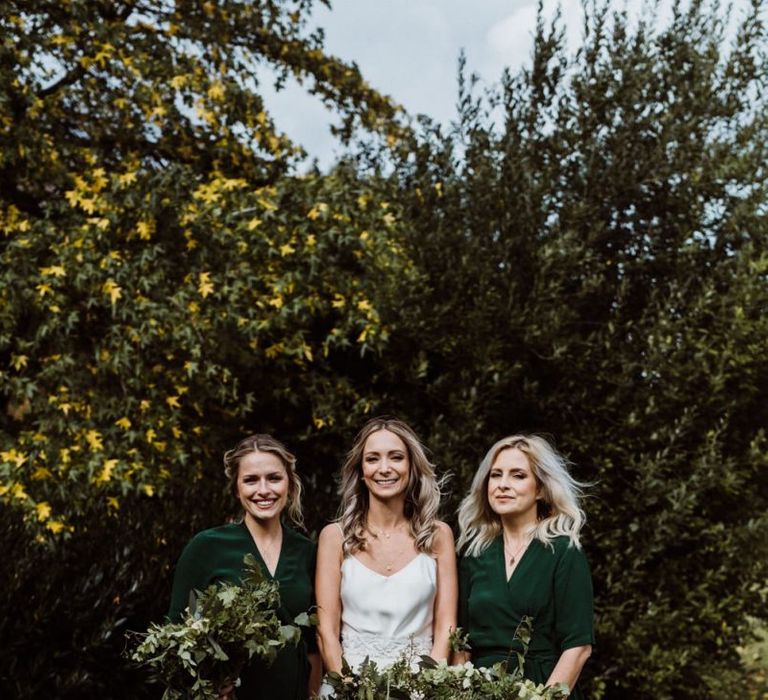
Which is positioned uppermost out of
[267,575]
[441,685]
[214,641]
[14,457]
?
[14,457]

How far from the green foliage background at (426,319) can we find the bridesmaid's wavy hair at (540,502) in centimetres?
199

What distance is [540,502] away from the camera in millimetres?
3701

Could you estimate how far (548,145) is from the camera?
21.8 ft

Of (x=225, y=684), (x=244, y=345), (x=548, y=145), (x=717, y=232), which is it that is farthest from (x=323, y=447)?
(x=225, y=684)

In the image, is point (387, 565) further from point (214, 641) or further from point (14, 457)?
point (14, 457)

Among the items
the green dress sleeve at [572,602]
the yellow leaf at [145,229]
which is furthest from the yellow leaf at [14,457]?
the green dress sleeve at [572,602]

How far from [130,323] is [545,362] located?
3.31 m

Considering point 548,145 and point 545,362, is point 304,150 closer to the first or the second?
point 548,145

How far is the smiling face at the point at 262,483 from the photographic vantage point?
3498 millimetres

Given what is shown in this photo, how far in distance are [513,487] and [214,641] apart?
1.32 metres

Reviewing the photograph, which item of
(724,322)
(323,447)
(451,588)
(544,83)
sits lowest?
(451,588)

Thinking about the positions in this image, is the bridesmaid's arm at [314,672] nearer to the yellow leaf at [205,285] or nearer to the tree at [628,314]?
the tree at [628,314]

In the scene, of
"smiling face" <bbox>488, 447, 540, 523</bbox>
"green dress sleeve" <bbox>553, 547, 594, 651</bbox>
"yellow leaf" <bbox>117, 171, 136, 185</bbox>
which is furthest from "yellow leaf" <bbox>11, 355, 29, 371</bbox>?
"green dress sleeve" <bbox>553, 547, 594, 651</bbox>

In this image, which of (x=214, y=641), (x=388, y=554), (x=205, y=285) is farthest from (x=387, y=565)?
(x=205, y=285)
